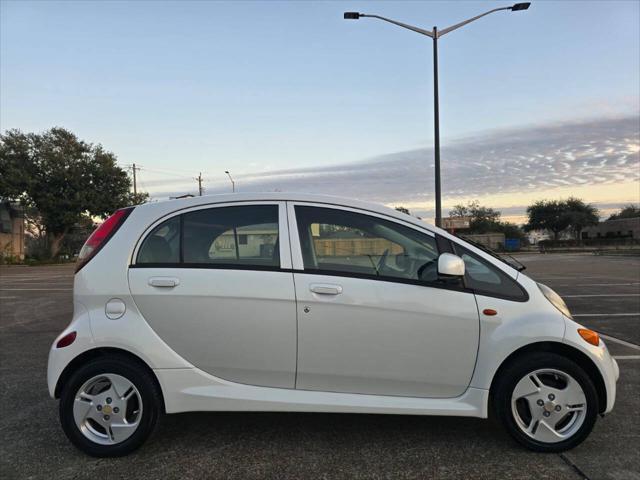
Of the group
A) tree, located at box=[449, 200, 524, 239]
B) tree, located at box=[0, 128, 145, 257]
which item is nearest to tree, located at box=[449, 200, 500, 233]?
tree, located at box=[449, 200, 524, 239]

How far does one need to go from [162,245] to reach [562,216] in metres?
91.2

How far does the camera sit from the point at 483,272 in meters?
3.23

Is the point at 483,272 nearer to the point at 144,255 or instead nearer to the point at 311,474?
the point at 311,474

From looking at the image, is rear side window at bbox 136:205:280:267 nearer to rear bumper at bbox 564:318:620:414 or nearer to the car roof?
the car roof

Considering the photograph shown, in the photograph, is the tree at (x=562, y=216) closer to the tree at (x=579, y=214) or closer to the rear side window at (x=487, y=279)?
the tree at (x=579, y=214)

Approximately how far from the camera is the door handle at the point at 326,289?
309cm

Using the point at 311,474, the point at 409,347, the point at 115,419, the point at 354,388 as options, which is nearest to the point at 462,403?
the point at 409,347

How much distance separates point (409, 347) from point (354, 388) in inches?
17.8

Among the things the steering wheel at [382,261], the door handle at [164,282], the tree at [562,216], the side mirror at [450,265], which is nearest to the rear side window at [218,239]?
the door handle at [164,282]

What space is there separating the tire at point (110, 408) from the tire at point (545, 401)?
90.8 inches

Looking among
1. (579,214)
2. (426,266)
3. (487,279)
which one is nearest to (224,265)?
(426,266)

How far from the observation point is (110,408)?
122 inches

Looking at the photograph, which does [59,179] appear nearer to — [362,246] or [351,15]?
Result: [351,15]

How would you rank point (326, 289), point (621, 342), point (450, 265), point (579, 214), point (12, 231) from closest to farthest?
point (450, 265), point (326, 289), point (621, 342), point (12, 231), point (579, 214)
